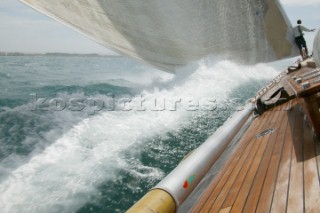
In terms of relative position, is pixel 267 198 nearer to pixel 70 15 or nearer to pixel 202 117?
pixel 70 15

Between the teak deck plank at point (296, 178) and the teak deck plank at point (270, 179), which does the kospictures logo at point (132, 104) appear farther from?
the teak deck plank at point (296, 178)

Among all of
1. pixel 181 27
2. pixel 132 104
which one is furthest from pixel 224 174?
pixel 132 104

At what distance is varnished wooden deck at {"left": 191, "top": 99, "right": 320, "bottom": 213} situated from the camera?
6.77 ft

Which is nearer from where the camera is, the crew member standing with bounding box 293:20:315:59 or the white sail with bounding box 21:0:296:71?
the white sail with bounding box 21:0:296:71

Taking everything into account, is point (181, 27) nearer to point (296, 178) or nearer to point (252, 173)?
point (252, 173)

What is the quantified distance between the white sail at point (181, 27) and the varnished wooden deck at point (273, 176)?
356 centimetres

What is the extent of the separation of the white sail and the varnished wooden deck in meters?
3.56

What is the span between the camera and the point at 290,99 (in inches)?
207

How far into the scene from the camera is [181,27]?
7.24m

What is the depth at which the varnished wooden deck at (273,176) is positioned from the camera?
2062 mm

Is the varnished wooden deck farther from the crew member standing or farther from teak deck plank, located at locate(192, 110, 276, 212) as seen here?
the crew member standing

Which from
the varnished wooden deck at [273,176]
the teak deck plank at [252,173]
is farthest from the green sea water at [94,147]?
the teak deck plank at [252,173]

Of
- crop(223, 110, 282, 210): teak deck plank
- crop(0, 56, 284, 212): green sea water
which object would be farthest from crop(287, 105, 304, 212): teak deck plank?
crop(0, 56, 284, 212): green sea water

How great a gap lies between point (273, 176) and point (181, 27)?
18.0 ft
